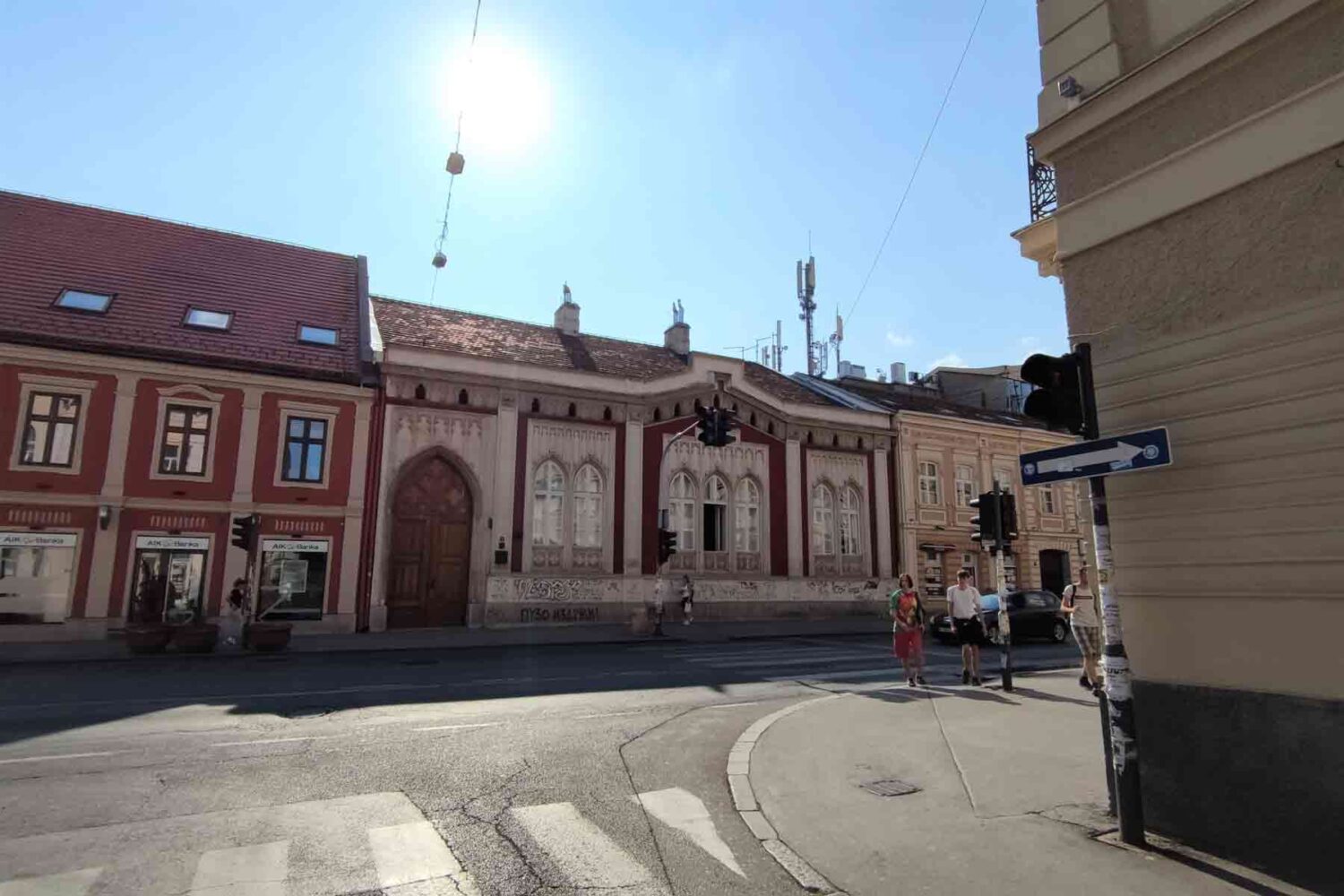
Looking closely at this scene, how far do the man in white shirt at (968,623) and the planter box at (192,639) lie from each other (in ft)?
50.0

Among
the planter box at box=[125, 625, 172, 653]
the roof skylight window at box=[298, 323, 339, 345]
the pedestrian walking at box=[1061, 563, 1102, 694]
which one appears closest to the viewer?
the pedestrian walking at box=[1061, 563, 1102, 694]

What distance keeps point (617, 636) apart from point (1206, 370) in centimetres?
1835

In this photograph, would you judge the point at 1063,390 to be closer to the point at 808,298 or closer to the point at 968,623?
the point at 968,623

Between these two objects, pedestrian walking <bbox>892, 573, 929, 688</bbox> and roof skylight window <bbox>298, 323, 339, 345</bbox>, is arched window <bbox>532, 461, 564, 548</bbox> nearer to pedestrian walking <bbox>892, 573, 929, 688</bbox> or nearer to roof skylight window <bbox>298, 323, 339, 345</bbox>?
roof skylight window <bbox>298, 323, 339, 345</bbox>

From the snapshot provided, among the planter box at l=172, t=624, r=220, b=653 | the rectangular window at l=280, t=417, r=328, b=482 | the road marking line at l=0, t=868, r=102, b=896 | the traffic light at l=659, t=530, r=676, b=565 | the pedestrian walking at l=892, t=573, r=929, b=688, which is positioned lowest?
the road marking line at l=0, t=868, r=102, b=896

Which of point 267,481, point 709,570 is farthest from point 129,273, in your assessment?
point 709,570

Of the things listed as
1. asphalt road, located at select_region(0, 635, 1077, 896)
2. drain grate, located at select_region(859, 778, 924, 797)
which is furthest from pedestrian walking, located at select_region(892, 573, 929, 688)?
drain grate, located at select_region(859, 778, 924, 797)

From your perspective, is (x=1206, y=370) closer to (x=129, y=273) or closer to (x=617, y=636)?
(x=617, y=636)

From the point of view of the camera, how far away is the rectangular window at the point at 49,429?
19562 millimetres

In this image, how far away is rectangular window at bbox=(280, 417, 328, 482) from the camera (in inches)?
865

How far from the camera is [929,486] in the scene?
3341 centimetres

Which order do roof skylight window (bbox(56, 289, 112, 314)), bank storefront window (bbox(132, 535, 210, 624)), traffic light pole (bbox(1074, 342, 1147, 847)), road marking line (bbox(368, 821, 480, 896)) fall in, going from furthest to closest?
roof skylight window (bbox(56, 289, 112, 314)), bank storefront window (bbox(132, 535, 210, 624)), traffic light pole (bbox(1074, 342, 1147, 847)), road marking line (bbox(368, 821, 480, 896))

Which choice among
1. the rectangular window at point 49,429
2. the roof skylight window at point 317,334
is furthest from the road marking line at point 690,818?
the roof skylight window at point 317,334

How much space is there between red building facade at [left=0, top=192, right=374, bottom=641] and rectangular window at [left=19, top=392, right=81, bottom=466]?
0.11 feet
